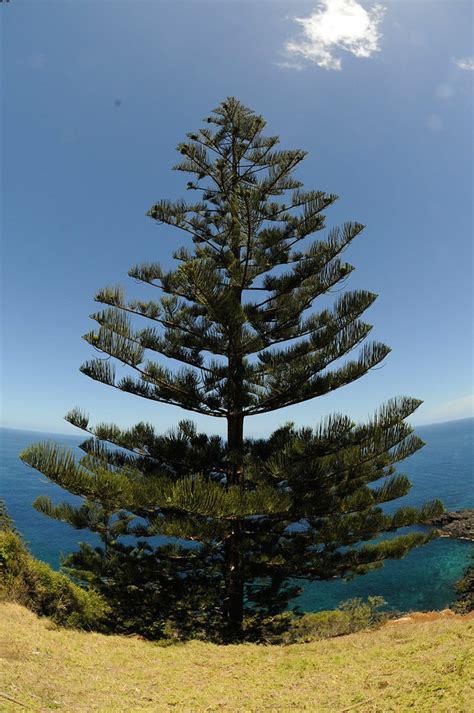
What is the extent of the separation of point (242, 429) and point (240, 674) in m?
3.88

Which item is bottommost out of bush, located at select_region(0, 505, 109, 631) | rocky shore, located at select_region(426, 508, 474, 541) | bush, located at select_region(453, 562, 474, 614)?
rocky shore, located at select_region(426, 508, 474, 541)

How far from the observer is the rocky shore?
28094mm

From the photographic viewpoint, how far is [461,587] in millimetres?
17875

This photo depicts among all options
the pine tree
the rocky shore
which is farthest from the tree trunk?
the rocky shore

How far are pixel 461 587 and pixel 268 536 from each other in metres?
16.0

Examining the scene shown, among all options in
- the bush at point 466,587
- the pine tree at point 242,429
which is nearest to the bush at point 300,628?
the pine tree at point 242,429

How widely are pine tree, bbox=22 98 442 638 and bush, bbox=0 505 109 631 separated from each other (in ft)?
1.96

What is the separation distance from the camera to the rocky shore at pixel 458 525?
1106 inches

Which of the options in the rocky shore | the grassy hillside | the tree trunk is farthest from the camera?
the rocky shore

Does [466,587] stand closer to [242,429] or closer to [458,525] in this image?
[458,525]

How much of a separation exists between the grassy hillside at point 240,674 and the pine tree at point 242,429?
5.30 ft

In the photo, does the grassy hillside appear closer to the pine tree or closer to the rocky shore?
the pine tree

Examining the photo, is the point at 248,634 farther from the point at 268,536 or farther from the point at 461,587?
the point at 461,587

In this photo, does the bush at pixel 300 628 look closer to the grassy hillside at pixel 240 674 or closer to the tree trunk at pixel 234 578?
the tree trunk at pixel 234 578
